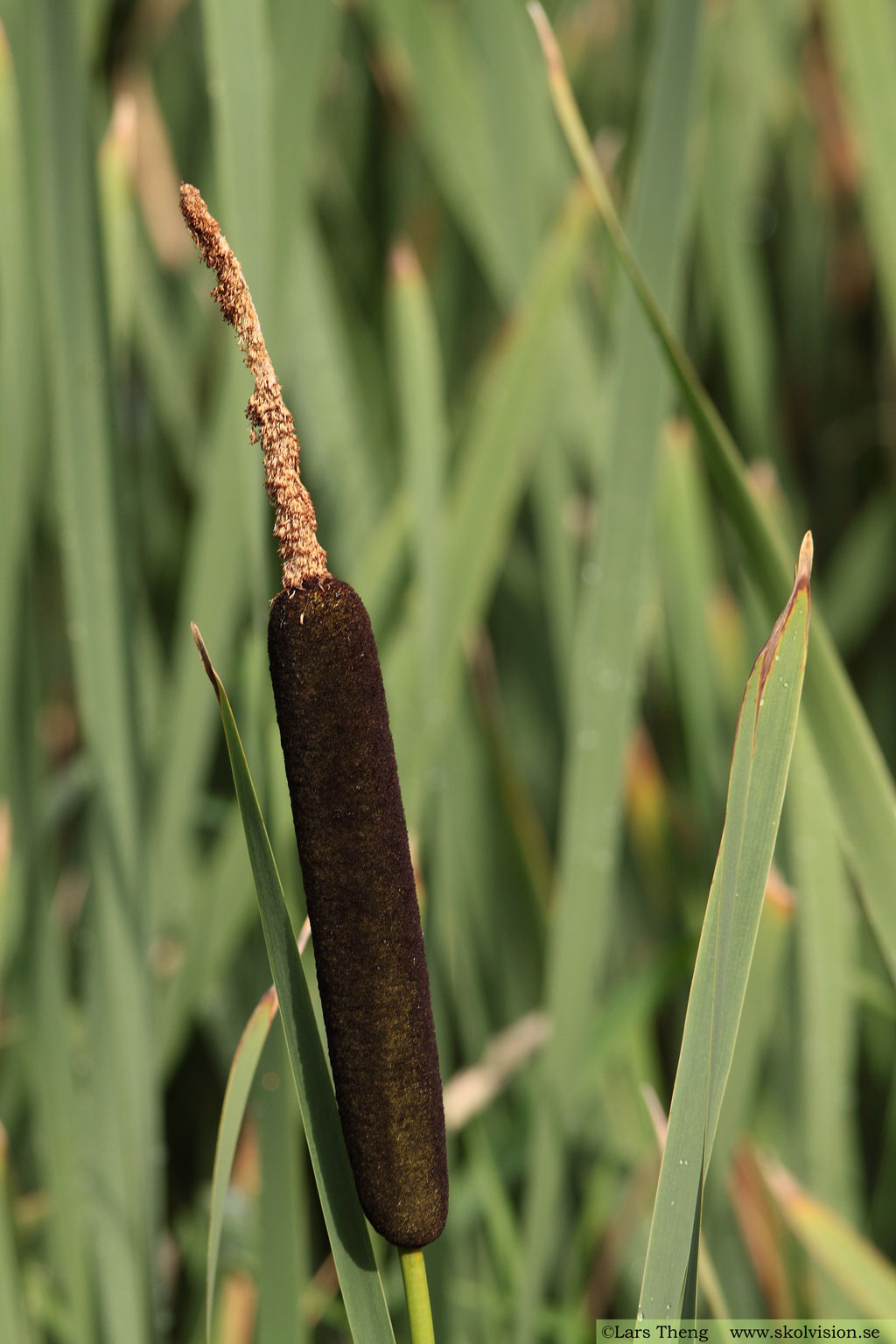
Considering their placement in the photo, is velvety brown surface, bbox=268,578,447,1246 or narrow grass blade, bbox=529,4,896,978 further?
narrow grass blade, bbox=529,4,896,978

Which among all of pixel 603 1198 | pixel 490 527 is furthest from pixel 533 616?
pixel 603 1198

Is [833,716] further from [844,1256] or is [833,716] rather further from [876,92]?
[876,92]

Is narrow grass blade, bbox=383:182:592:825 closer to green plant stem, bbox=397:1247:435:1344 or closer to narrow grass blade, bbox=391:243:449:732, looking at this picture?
narrow grass blade, bbox=391:243:449:732

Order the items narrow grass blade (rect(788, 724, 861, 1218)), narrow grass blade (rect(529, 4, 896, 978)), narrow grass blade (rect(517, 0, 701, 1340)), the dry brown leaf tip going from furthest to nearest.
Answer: narrow grass blade (rect(788, 724, 861, 1218)) → narrow grass blade (rect(517, 0, 701, 1340)) → narrow grass blade (rect(529, 4, 896, 978)) → the dry brown leaf tip

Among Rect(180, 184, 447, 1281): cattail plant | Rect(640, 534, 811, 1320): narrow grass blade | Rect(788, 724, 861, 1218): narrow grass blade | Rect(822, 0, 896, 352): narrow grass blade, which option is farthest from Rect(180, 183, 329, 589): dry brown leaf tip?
Rect(822, 0, 896, 352): narrow grass blade

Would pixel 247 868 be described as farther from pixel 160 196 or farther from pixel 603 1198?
pixel 160 196

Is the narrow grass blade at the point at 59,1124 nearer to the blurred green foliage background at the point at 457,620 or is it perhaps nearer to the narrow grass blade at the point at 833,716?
the blurred green foliage background at the point at 457,620

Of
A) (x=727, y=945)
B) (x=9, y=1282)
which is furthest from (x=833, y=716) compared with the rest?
(x=9, y=1282)
